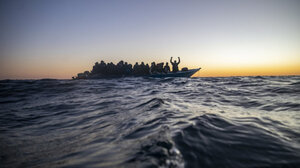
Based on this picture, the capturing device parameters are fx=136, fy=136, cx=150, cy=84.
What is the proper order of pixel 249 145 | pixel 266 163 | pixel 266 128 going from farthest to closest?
pixel 266 128, pixel 249 145, pixel 266 163

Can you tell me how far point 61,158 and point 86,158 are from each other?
1.25 feet

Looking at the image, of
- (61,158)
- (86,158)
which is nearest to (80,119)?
(61,158)

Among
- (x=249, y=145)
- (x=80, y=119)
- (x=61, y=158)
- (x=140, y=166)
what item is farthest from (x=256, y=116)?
(x=80, y=119)

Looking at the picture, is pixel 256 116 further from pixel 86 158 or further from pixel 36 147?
pixel 36 147

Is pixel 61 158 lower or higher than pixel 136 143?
lower

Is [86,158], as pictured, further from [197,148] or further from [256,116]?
[256,116]

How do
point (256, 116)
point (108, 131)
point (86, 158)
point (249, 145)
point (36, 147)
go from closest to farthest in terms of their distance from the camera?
1. point (86, 158)
2. point (249, 145)
3. point (36, 147)
4. point (108, 131)
5. point (256, 116)

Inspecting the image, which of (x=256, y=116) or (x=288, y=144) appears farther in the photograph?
(x=256, y=116)

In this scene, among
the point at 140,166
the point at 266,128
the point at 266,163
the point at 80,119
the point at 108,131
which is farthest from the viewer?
the point at 80,119

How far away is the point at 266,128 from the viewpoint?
2.40 metres

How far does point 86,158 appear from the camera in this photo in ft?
5.41

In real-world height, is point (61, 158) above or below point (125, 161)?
below

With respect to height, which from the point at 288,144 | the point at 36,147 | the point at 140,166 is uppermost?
the point at 140,166

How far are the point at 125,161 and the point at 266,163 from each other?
4.85 ft
